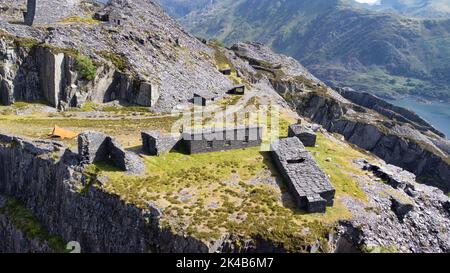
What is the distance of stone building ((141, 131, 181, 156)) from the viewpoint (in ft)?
173

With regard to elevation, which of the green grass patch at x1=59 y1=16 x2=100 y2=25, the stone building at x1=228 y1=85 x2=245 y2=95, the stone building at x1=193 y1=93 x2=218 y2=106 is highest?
the green grass patch at x1=59 y1=16 x2=100 y2=25

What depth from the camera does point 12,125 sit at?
62562 mm

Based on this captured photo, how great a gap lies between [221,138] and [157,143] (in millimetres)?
9182

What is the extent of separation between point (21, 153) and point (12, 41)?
107 feet

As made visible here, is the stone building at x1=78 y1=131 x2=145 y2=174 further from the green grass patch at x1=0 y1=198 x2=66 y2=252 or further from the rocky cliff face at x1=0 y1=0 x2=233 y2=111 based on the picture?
the rocky cliff face at x1=0 y1=0 x2=233 y2=111

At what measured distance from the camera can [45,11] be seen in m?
88.8

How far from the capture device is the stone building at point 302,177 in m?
42.3

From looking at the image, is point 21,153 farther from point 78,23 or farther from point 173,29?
point 173,29

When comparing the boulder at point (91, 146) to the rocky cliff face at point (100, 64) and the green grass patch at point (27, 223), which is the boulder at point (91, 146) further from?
the rocky cliff face at point (100, 64)

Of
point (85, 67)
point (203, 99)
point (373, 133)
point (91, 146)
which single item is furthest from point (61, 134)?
point (373, 133)

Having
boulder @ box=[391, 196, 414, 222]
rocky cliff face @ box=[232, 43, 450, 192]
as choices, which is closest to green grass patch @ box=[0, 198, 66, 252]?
boulder @ box=[391, 196, 414, 222]

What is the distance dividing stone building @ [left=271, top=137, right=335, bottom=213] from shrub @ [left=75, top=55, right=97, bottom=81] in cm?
4176

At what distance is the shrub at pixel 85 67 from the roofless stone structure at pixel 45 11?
17777 mm

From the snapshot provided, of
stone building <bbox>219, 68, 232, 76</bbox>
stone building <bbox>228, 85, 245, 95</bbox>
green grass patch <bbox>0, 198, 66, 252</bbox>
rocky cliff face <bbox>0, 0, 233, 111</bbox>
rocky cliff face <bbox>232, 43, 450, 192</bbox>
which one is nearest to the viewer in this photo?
green grass patch <bbox>0, 198, 66, 252</bbox>
